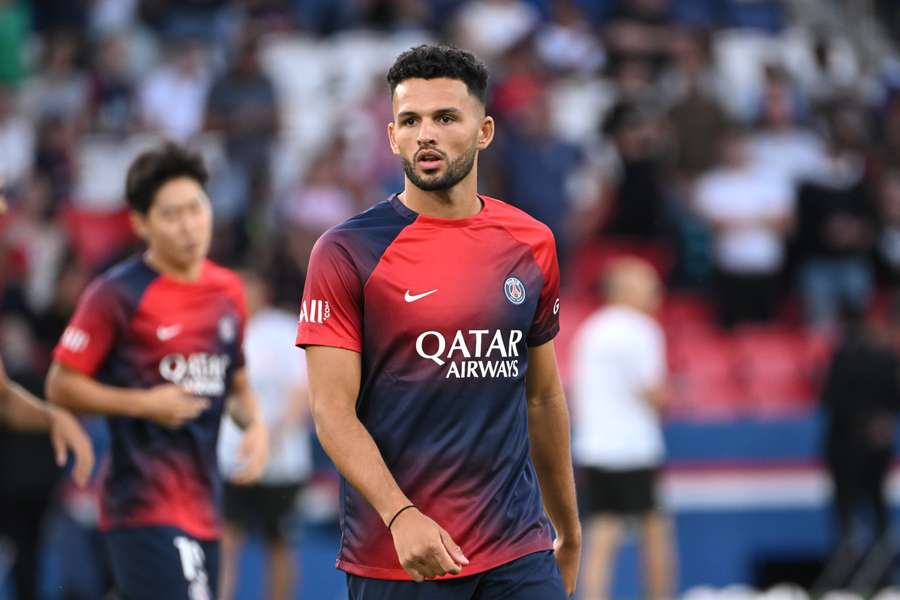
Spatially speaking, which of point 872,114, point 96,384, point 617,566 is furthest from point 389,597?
point 872,114

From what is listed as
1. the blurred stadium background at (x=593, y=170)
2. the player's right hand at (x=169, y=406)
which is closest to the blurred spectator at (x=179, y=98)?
the blurred stadium background at (x=593, y=170)

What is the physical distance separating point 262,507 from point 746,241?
5657 mm

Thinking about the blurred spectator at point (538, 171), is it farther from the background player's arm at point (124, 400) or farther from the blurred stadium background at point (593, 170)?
the background player's arm at point (124, 400)

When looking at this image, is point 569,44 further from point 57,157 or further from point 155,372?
point 155,372

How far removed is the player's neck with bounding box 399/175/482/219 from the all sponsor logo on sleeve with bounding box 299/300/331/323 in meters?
0.45

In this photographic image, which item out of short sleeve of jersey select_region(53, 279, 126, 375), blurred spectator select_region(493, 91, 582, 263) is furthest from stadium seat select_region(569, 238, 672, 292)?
short sleeve of jersey select_region(53, 279, 126, 375)

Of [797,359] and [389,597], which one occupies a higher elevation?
[389,597]

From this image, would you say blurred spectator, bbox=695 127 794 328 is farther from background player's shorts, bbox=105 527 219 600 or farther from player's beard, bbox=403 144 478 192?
player's beard, bbox=403 144 478 192

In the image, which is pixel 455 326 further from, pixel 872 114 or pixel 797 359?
pixel 872 114

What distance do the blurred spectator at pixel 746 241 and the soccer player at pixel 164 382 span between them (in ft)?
27.9

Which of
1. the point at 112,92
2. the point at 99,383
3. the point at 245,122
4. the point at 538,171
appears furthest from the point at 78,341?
the point at 112,92

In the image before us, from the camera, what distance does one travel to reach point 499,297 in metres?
4.88

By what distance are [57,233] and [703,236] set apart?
6086 mm

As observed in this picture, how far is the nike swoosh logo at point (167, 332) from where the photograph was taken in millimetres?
6953
